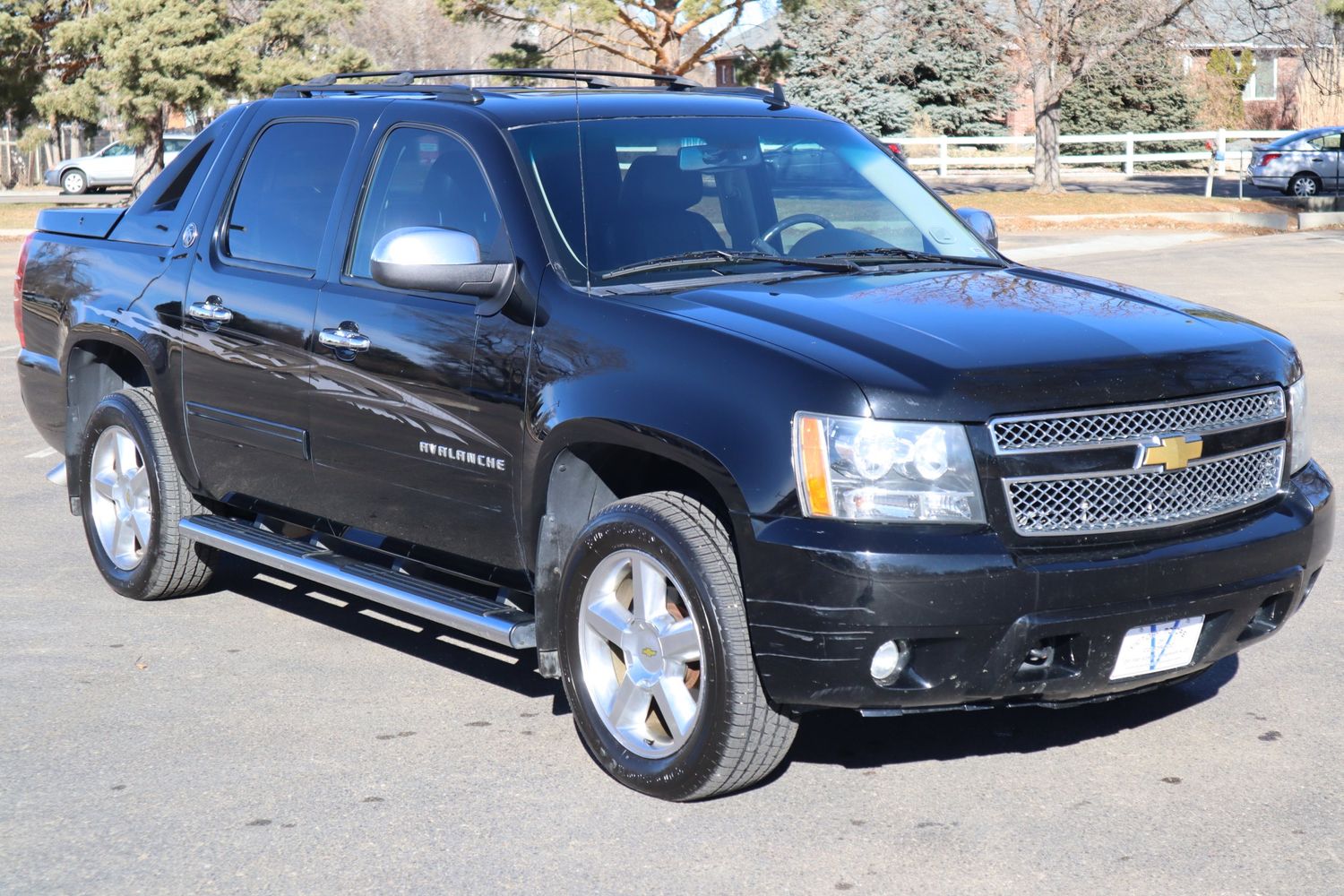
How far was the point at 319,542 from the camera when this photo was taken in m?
5.89

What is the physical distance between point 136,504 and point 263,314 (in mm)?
1376

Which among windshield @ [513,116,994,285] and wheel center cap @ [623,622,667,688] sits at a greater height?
windshield @ [513,116,994,285]

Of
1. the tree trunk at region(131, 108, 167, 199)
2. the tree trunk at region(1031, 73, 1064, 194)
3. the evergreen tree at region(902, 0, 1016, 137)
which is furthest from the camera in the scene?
the evergreen tree at region(902, 0, 1016, 137)

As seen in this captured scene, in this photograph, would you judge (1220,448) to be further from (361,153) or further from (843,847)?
(361,153)

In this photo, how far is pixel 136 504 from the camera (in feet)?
21.8

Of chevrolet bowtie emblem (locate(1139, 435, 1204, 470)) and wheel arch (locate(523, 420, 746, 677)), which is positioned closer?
chevrolet bowtie emblem (locate(1139, 435, 1204, 470))

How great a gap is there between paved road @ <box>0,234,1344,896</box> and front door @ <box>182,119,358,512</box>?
28.4 inches

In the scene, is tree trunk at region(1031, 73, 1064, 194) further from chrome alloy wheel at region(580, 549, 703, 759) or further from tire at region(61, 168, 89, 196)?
chrome alloy wheel at region(580, 549, 703, 759)

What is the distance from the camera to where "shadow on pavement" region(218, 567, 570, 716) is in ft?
18.6

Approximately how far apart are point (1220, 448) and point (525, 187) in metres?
2.16

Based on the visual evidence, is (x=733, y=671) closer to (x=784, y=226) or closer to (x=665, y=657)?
(x=665, y=657)

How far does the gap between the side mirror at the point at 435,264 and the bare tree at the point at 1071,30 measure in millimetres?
26622

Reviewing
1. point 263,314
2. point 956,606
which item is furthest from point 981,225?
point 263,314

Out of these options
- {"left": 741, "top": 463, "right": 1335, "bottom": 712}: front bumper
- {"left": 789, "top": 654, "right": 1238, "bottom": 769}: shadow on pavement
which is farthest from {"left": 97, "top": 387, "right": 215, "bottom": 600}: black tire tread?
{"left": 741, "top": 463, "right": 1335, "bottom": 712}: front bumper
